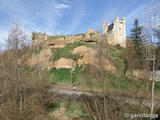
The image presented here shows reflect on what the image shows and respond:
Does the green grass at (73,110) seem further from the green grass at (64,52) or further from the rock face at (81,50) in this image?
the green grass at (64,52)

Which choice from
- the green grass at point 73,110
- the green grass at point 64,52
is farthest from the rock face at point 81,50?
the green grass at point 73,110

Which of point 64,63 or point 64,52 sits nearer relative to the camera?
point 64,63

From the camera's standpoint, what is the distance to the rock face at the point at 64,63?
23.9 m

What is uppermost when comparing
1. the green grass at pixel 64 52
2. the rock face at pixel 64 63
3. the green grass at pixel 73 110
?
the green grass at pixel 64 52

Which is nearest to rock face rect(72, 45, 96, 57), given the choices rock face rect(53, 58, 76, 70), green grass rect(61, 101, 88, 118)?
rock face rect(53, 58, 76, 70)

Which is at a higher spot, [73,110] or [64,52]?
[64,52]

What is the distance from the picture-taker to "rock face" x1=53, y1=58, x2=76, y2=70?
78.4 feet

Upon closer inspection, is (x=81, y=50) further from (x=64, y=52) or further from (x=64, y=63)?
(x=64, y=63)

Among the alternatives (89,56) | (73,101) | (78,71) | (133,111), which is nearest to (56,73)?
(78,71)

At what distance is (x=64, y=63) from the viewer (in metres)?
24.7

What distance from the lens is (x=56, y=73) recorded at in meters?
22.6

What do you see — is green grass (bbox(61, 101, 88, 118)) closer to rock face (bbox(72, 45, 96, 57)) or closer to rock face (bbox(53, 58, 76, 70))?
rock face (bbox(53, 58, 76, 70))

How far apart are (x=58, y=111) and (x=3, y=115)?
13.1 ft

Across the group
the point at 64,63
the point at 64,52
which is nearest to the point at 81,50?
the point at 64,52
